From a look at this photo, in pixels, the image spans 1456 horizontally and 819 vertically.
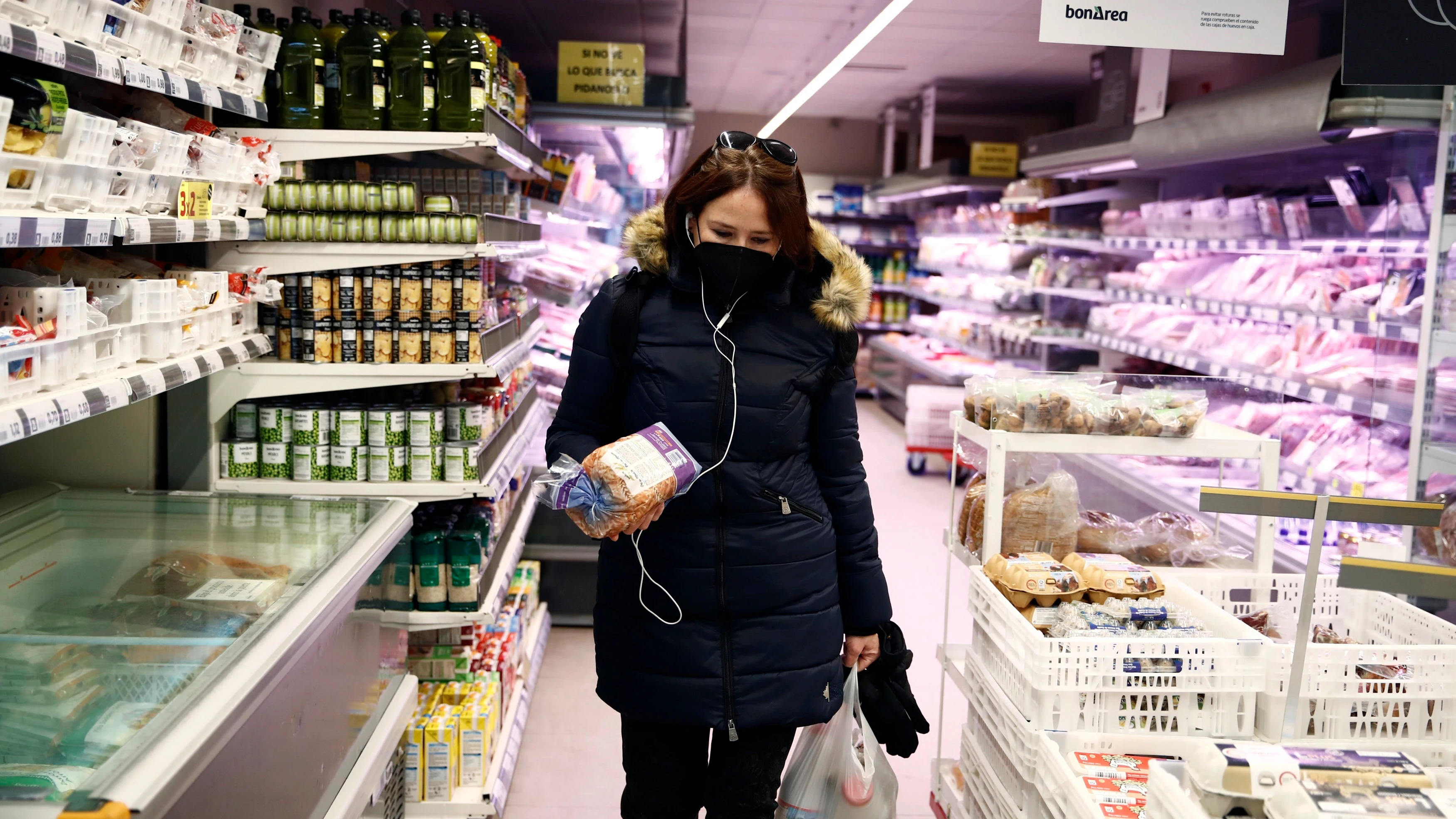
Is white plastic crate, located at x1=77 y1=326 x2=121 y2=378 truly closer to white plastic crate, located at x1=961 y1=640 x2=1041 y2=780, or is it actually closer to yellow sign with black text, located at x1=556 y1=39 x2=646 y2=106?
white plastic crate, located at x1=961 y1=640 x2=1041 y2=780

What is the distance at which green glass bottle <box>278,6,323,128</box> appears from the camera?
2963 mm

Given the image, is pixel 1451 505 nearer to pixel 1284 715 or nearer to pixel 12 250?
pixel 1284 715

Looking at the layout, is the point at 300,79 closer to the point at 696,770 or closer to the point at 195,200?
the point at 195,200

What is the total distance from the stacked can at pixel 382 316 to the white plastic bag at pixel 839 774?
57.2 inches

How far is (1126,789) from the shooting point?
1.87 meters

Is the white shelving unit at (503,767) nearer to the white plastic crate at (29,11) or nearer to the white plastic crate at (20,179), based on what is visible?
the white plastic crate at (20,179)

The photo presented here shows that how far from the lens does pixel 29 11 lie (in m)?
1.67

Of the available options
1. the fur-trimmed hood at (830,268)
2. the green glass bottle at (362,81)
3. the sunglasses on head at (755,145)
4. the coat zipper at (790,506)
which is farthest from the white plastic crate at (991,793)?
the green glass bottle at (362,81)

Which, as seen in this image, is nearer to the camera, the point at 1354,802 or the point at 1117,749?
the point at 1354,802

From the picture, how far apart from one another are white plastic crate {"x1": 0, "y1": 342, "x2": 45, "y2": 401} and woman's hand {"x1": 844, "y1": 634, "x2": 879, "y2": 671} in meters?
1.56

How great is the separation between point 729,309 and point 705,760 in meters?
0.93

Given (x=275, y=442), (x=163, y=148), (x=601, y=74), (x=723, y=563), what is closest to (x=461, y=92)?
(x=163, y=148)

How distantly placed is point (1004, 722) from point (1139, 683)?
1.01 feet

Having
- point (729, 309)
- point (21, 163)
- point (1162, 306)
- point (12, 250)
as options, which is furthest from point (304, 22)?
point (1162, 306)
